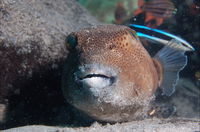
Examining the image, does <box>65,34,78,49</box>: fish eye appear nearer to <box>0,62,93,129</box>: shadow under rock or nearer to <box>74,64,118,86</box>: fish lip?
<box>74,64,118,86</box>: fish lip

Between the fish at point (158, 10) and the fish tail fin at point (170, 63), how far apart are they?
2641 millimetres

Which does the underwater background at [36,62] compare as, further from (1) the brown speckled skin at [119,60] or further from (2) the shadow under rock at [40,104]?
(1) the brown speckled skin at [119,60]

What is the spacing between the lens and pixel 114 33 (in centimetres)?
270

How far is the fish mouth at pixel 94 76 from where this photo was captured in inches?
83.6

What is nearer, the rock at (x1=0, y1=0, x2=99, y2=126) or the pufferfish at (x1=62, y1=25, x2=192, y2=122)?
the pufferfish at (x1=62, y1=25, x2=192, y2=122)

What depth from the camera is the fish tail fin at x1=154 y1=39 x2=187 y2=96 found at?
3482mm

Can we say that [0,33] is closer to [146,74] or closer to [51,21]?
[51,21]

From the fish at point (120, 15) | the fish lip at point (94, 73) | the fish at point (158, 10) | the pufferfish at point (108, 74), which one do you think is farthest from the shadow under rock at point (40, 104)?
the fish at point (120, 15)

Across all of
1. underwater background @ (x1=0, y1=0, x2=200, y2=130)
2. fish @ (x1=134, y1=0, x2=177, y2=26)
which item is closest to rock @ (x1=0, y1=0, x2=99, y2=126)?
underwater background @ (x1=0, y1=0, x2=200, y2=130)

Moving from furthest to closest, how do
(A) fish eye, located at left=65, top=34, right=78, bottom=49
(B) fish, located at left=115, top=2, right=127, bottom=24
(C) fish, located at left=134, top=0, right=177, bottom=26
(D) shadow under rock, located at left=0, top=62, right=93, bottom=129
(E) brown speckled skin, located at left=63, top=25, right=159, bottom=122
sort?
1. (B) fish, located at left=115, top=2, right=127, bottom=24
2. (C) fish, located at left=134, top=0, right=177, bottom=26
3. (D) shadow under rock, located at left=0, top=62, right=93, bottom=129
4. (A) fish eye, located at left=65, top=34, right=78, bottom=49
5. (E) brown speckled skin, located at left=63, top=25, right=159, bottom=122

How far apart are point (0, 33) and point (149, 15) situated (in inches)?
172

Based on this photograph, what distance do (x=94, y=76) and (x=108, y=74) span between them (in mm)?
167

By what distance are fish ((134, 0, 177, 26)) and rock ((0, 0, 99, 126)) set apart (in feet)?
9.95

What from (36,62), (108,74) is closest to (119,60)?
(108,74)
